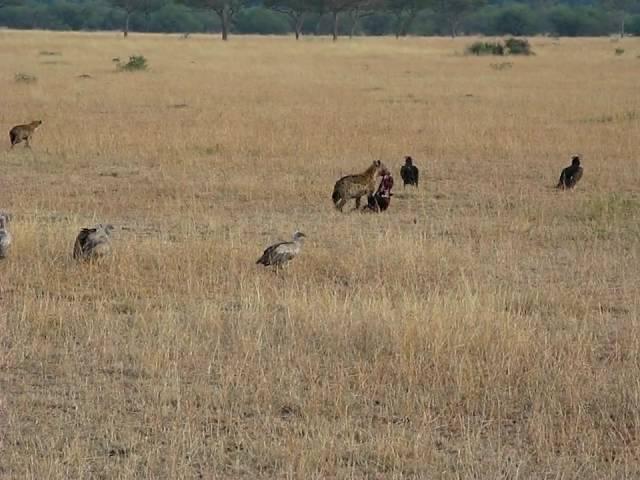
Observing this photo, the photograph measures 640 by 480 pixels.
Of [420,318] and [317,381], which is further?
[420,318]

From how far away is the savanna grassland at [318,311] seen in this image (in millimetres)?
5348

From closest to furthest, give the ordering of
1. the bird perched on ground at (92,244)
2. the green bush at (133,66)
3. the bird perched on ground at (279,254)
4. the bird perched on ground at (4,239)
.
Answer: the bird perched on ground at (279,254) → the bird perched on ground at (92,244) → the bird perched on ground at (4,239) → the green bush at (133,66)

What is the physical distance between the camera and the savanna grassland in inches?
211

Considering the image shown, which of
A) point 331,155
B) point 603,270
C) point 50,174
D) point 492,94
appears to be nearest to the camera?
point 603,270

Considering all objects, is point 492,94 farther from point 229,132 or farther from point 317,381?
point 317,381

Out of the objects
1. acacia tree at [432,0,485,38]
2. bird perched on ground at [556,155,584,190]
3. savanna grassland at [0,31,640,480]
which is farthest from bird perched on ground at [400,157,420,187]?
acacia tree at [432,0,485,38]

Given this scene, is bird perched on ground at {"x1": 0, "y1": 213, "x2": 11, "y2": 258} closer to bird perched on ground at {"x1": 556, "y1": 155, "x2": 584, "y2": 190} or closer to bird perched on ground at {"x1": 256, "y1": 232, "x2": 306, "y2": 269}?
bird perched on ground at {"x1": 256, "y1": 232, "x2": 306, "y2": 269}

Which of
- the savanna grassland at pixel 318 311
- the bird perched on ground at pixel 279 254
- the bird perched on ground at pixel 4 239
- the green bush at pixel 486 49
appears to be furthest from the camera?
the green bush at pixel 486 49

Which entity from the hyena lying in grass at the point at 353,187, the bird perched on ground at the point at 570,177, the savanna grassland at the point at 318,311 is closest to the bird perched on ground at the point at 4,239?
the savanna grassland at the point at 318,311

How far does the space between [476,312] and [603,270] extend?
2436 millimetres

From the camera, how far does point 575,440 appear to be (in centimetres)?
543

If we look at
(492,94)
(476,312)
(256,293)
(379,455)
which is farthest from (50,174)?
(492,94)

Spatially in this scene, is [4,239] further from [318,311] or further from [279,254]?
[318,311]

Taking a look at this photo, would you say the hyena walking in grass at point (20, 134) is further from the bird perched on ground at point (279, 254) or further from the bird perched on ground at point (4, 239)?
the bird perched on ground at point (279, 254)
